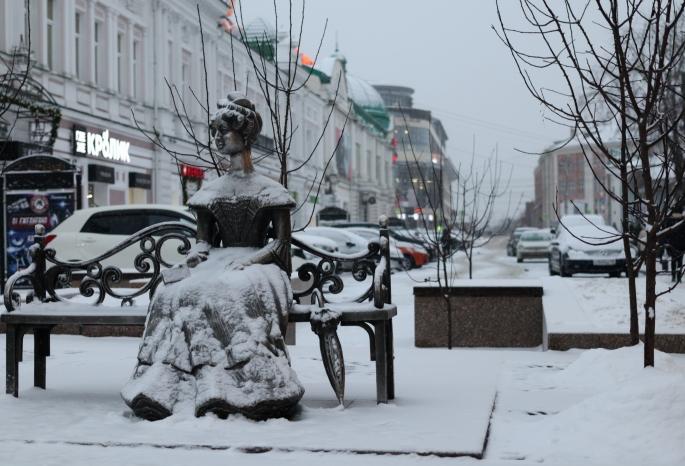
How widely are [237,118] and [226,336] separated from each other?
137 cm

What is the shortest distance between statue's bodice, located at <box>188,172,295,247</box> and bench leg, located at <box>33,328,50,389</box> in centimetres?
135

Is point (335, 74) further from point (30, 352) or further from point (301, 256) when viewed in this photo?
point (30, 352)

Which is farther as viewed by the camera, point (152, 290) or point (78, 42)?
point (78, 42)

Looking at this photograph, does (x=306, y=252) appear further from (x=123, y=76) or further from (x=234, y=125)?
(x=123, y=76)

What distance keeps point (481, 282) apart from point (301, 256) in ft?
21.7

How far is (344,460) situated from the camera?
14.8 ft

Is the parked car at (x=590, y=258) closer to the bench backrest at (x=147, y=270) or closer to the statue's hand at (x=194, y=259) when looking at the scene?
the bench backrest at (x=147, y=270)

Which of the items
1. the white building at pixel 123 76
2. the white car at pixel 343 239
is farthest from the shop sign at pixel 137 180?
the white car at pixel 343 239

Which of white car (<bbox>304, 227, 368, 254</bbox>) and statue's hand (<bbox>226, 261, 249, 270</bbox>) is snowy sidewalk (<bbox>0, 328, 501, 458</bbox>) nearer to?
statue's hand (<bbox>226, 261, 249, 270</bbox>)

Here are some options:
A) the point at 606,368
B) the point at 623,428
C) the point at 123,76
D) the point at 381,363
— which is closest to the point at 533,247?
the point at 123,76

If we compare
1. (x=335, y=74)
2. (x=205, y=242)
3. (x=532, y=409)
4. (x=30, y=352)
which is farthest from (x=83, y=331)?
(x=335, y=74)

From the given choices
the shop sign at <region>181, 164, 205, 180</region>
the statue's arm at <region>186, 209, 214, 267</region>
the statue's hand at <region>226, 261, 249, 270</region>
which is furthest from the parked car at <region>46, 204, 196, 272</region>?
the shop sign at <region>181, 164, 205, 180</region>

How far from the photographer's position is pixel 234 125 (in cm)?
600

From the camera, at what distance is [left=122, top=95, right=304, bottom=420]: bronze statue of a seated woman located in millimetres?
5254
